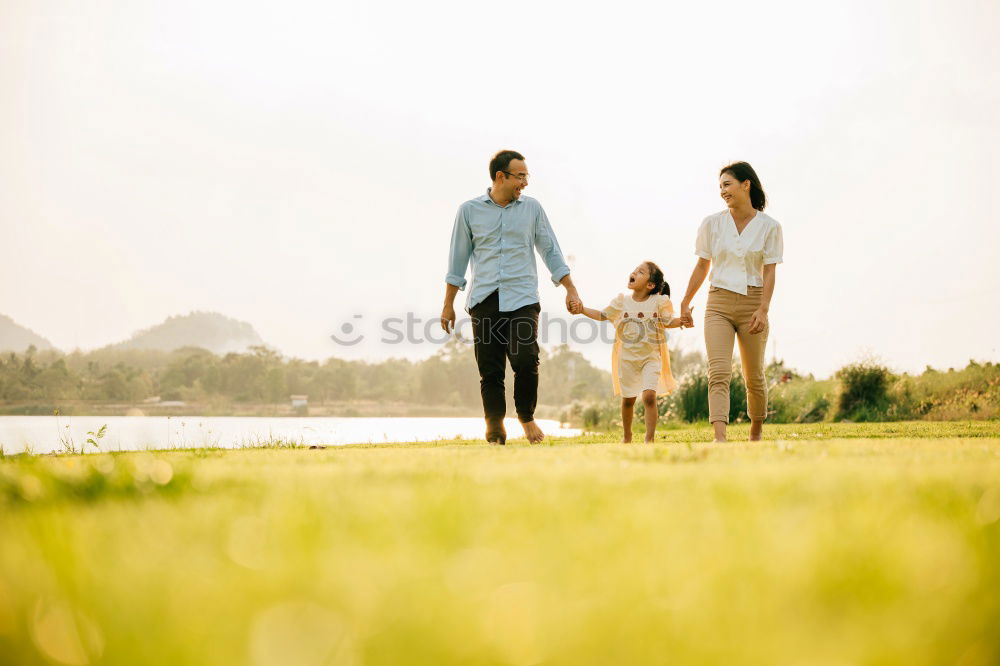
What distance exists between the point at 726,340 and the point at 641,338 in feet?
3.93

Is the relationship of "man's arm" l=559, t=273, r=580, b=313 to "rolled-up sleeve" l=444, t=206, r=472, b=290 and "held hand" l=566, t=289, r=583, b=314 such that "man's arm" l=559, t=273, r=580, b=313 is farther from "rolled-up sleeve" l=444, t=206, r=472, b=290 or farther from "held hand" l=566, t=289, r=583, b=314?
"rolled-up sleeve" l=444, t=206, r=472, b=290

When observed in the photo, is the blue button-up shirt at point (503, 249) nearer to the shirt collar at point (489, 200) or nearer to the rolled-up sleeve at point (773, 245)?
the shirt collar at point (489, 200)

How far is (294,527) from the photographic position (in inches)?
63.8

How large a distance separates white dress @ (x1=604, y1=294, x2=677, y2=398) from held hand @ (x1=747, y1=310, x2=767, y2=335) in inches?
51.3

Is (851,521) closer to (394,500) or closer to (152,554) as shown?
(394,500)

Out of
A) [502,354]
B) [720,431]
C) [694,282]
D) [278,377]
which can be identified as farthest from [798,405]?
[278,377]

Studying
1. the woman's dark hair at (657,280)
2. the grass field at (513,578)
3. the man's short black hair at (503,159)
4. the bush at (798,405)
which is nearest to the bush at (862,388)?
the bush at (798,405)

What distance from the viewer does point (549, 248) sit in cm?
756

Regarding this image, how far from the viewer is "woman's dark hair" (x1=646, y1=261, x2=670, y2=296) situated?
8.16 metres

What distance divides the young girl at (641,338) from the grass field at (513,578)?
18.2 feet

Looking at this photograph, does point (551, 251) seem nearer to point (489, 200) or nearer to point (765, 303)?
point (489, 200)

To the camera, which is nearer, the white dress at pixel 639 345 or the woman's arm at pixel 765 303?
the woman's arm at pixel 765 303

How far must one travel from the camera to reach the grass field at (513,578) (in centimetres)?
97

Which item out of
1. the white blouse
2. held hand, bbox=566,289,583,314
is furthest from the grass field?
held hand, bbox=566,289,583,314
